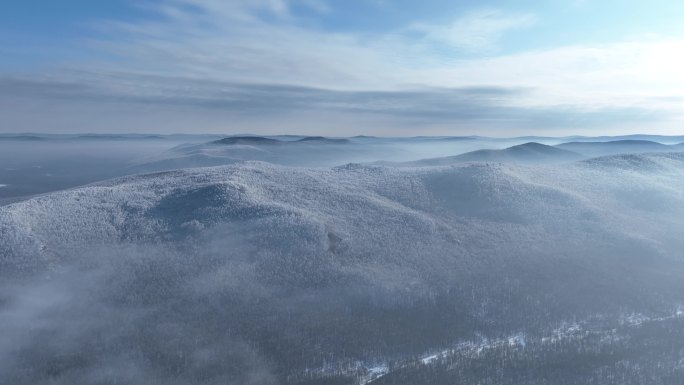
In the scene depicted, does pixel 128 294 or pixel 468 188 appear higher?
pixel 468 188

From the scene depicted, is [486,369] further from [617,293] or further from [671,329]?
[617,293]

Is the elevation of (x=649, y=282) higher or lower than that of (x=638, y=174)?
lower

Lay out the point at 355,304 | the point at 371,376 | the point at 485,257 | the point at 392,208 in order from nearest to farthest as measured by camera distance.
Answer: the point at 371,376 → the point at 355,304 → the point at 485,257 → the point at 392,208

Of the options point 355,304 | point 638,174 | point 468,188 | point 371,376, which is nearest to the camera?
point 371,376

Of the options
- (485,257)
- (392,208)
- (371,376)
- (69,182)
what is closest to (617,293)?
(485,257)

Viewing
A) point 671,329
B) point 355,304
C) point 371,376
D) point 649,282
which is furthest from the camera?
point 649,282

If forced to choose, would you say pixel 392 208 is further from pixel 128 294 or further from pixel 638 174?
pixel 638 174

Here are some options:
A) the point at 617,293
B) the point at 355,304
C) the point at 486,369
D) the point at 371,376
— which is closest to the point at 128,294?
the point at 355,304

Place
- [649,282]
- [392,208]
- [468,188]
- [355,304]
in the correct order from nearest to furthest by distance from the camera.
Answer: [355,304] → [649,282] → [392,208] → [468,188]

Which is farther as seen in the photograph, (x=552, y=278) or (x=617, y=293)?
(x=552, y=278)
